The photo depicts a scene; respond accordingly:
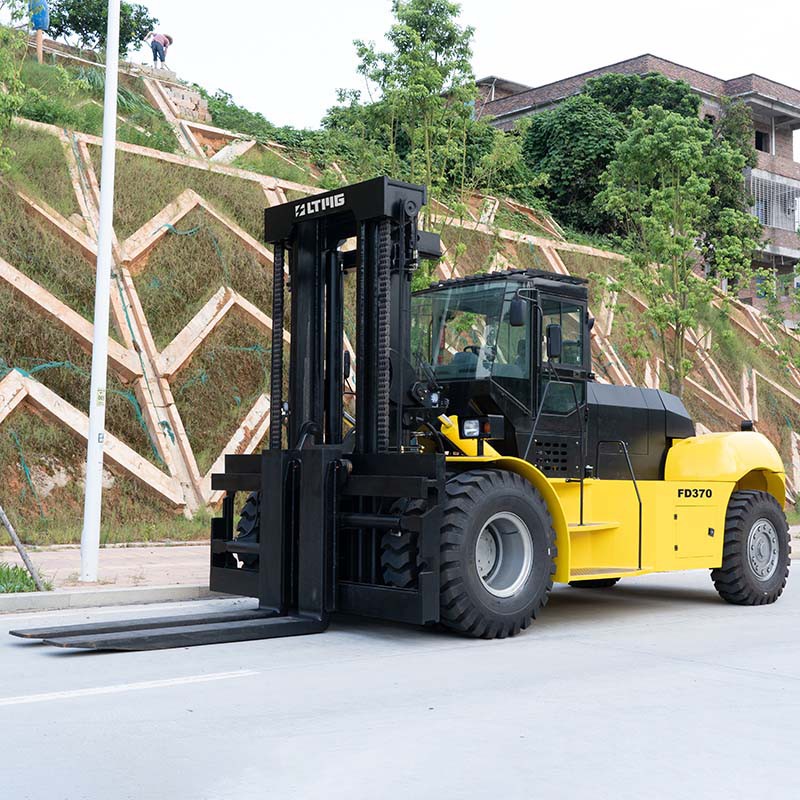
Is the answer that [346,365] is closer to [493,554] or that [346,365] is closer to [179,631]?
[493,554]

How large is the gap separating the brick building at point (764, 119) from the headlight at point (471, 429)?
38.9 meters

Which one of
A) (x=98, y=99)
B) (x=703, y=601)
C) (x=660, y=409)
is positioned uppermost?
(x=98, y=99)

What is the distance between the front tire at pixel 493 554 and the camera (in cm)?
841

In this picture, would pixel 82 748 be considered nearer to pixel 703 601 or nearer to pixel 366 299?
pixel 366 299

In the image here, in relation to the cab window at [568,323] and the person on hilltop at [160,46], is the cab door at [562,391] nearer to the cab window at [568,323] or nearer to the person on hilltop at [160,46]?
the cab window at [568,323]

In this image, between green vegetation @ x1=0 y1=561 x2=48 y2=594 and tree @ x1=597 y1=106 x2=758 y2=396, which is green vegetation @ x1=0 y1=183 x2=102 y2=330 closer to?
green vegetation @ x1=0 y1=561 x2=48 y2=594

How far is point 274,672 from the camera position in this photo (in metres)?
7.27

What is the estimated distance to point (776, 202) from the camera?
49562 millimetres

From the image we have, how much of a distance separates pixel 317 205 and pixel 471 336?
6.00ft

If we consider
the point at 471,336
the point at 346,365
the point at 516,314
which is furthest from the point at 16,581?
the point at 516,314

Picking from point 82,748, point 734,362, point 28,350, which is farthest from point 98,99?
point 82,748

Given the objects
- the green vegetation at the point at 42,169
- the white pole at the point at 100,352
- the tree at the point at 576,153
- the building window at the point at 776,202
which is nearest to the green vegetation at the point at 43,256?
the green vegetation at the point at 42,169

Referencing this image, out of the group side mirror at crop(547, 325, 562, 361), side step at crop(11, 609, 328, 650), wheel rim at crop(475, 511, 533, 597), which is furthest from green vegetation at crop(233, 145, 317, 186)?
side step at crop(11, 609, 328, 650)

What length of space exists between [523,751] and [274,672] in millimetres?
2426
